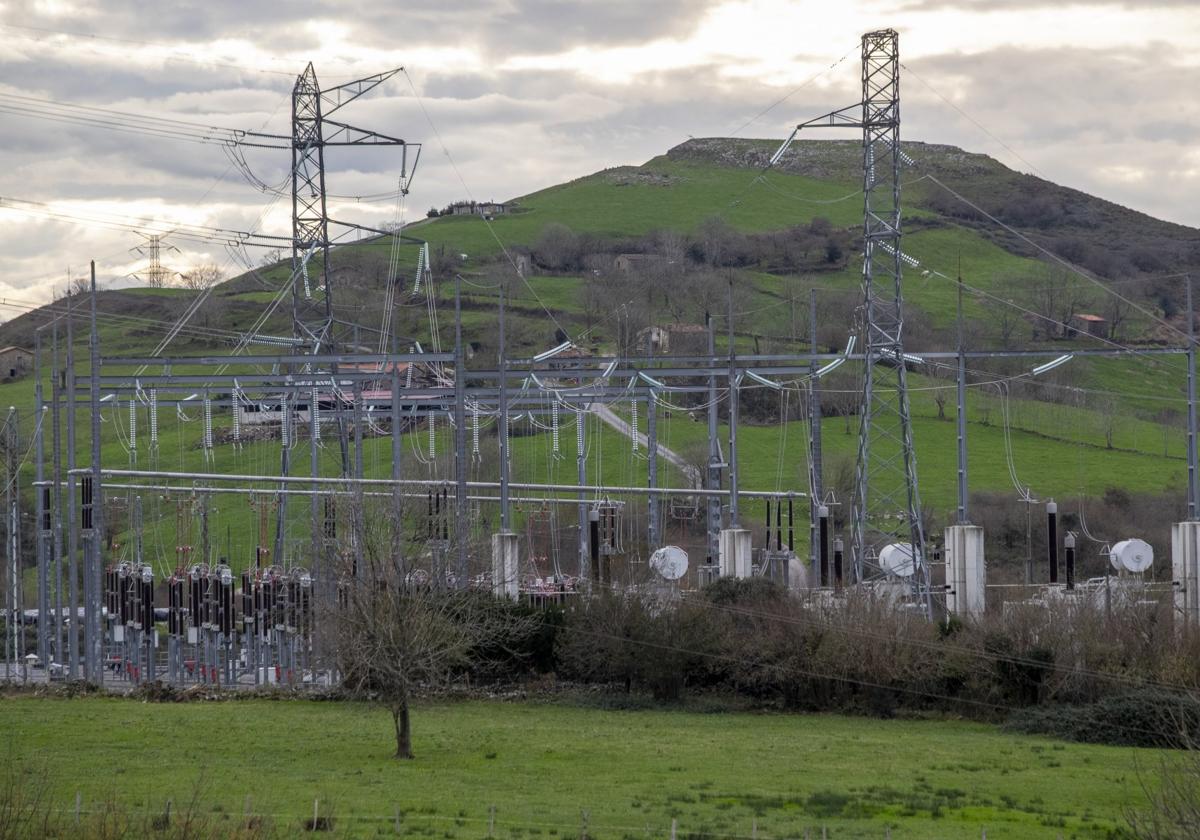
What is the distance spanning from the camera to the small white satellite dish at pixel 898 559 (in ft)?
134

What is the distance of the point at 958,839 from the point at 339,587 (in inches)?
589

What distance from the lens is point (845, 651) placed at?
124 feet

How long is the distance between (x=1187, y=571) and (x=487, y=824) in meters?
21.9

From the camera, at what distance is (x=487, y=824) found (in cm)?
2269

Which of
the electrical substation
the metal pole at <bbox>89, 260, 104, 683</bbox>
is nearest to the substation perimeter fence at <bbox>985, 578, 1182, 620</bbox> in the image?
the electrical substation

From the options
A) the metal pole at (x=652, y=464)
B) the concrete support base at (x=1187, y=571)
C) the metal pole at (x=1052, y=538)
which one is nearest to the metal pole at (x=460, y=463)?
the metal pole at (x=652, y=464)

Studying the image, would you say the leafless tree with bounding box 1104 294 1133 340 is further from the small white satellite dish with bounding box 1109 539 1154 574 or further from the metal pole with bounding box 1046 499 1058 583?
the metal pole with bounding box 1046 499 1058 583

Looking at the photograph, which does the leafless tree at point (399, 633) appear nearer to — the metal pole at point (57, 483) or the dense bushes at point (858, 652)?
the dense bushes at point (858, 652)

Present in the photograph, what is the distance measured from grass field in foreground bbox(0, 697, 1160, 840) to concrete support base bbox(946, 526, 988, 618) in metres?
3.79

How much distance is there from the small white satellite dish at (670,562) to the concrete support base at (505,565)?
418 cm

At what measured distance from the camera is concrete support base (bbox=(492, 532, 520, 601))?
38812mm

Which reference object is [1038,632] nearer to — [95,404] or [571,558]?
[95,404]

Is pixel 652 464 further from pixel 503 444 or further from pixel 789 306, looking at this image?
pixel 789 306

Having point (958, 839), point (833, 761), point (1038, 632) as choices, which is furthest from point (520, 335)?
point (958, 839)
